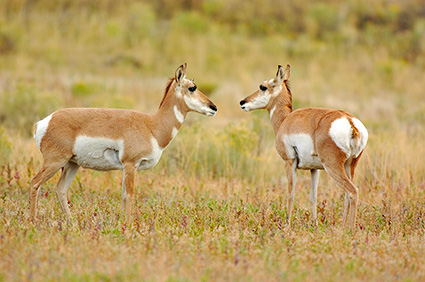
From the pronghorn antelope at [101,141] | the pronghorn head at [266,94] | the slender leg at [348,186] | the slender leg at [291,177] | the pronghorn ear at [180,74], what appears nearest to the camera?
the slender leg at [348,186]

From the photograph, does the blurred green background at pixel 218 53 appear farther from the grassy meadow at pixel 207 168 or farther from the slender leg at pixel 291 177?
the slender leg at pixel 291 177

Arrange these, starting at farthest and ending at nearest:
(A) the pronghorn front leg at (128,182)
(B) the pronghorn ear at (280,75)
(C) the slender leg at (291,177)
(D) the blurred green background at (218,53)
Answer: (D) the blurred green background at (218,53) < (B) the pronghorn ear at (280,75) < (C) the slender leg at (291,177) < (A) the pronghorn front leg at (128,182)

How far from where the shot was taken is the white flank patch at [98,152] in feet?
25.2

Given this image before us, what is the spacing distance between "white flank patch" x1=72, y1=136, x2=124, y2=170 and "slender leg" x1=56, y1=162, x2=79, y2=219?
54cm

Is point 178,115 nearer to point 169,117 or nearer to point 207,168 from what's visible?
point 169,117

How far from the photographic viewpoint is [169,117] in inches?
328

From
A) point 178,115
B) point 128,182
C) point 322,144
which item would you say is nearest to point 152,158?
point 128,182

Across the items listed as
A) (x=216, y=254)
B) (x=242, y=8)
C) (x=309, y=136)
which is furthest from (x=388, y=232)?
(x=242, y=8)

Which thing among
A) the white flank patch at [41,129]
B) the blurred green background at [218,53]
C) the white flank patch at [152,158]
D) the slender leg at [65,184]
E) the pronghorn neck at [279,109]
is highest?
the blurred green background at [218,53]

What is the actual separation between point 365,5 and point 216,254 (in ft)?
93.7

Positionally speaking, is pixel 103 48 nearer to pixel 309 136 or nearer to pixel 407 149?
pixel 407 149

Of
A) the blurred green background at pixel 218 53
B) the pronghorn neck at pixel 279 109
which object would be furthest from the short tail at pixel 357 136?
the blurred green background at pixel 218 53

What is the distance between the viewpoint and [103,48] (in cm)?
2670

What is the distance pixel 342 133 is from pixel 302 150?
72 centimetres
